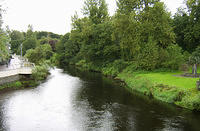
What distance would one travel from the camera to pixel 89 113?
1712 centimetres

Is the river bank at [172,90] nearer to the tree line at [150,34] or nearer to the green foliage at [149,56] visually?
the green foliage at [149,56]

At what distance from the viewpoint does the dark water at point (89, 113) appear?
14.3 m

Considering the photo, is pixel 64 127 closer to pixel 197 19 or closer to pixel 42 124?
pixel 42 124

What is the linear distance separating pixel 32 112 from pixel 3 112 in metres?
2.68

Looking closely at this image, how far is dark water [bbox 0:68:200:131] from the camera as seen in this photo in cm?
1434

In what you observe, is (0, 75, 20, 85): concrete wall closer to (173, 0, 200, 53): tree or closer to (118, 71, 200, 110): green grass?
(118, 71, 200, 110): green grass

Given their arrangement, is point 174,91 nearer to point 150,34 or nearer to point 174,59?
point 174,59

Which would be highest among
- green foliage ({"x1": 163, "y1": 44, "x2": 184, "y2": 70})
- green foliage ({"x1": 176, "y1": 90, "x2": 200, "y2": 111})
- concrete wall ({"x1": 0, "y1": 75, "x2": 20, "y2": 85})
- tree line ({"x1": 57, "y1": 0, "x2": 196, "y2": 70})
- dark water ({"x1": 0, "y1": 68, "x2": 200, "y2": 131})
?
tree line ({"x1": 57, "y1": 0, "x2": 196, "y2": 70})

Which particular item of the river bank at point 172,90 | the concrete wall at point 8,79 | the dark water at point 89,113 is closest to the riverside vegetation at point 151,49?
the river bank at point 172,90

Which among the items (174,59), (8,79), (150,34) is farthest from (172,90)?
(8,79)

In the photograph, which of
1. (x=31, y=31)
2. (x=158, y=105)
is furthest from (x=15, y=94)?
(x=31, y=31)

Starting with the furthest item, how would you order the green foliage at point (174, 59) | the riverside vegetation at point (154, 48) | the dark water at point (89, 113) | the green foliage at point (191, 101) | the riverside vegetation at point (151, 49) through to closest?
the green foliage at point (174, 59) → the riverside vegetation at point (151, 49) → the riverside vegetation at point (154, 48) → the green foliage at point (191, 101) → the dark water at point (89, 113)

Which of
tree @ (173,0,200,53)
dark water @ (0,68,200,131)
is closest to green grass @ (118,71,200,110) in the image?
dark water @ (0,68,200,131)

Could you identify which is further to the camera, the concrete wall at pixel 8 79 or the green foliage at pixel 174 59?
the green foliage at pixel 174 59
